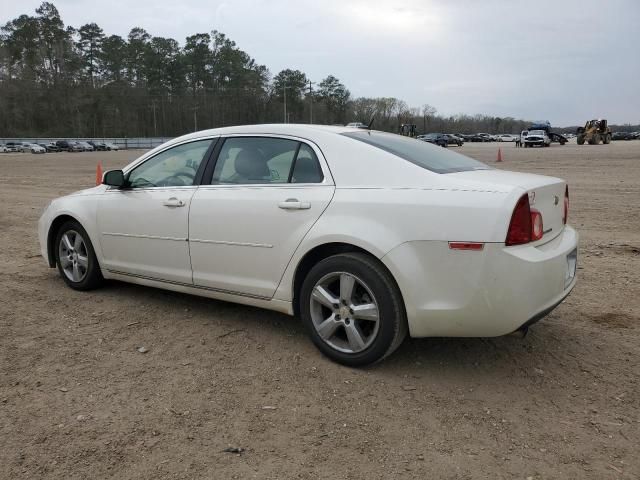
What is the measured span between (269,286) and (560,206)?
81.6 inches

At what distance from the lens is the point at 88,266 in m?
5.15

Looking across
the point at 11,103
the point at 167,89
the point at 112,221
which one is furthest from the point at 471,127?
the point at 112,221

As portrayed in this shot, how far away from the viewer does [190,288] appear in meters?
4.40

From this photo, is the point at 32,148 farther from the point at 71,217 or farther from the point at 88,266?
the point at 88,266

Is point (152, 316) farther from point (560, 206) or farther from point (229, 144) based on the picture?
point (560, 206)

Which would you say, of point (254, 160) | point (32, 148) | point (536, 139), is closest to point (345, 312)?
point (254, 160)

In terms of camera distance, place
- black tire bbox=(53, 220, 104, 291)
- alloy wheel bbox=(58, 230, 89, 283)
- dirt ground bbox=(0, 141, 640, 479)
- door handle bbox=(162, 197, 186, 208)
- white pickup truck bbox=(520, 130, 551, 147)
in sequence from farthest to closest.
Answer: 1. white pickup truck bbox=(520, 130, 551, 147)
2. alloy wheel bbox=(58, 230, 89, 283)
3. black tire bbox=(53, 220, 104, 291)
4. door handle bbox=(162, 197, 186, 208)
5. dirt ground bbox=(0, 141, 640, 479)

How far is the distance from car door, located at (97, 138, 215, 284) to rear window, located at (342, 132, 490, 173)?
134cm

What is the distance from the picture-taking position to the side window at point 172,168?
446 centimetres

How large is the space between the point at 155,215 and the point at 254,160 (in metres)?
1.02

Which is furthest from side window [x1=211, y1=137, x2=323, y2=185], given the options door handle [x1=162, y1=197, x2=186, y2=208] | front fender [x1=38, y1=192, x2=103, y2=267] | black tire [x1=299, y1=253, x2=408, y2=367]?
front fender [x1=38, y1=192, x2=103, y2=267]

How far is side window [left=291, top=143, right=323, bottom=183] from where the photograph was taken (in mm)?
3762

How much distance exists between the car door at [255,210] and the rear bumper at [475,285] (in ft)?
2.51

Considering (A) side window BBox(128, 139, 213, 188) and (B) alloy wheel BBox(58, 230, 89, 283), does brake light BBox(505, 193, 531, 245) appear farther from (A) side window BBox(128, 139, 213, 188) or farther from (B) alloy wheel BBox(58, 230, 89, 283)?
(B) alloy wheel BBox(58, 230, 89, 283)
